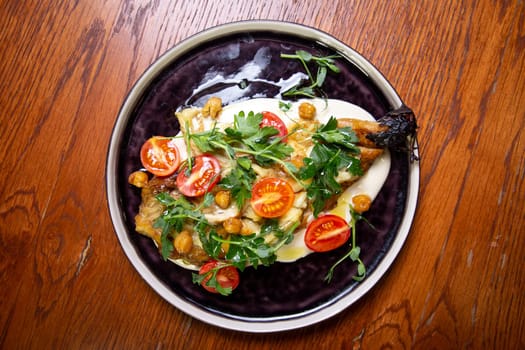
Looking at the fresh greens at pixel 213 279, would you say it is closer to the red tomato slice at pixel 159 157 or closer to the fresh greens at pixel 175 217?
the fresh greens at pixel 175 217

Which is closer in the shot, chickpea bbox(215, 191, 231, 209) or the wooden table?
chickpea bbox(215, 191, 231, 209)

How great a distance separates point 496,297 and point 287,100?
1.85m

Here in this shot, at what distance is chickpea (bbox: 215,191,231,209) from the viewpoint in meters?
2.26

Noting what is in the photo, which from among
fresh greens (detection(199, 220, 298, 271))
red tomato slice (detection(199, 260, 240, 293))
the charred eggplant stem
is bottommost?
red tomato slice (detection(199, 260, 240, 293))

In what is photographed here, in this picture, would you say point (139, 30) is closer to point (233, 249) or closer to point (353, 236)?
point (233, 249)

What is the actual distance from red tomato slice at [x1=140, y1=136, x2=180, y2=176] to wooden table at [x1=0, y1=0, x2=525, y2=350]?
341 mm

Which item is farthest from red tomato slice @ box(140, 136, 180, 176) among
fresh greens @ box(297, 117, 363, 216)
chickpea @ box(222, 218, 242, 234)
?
fresh greens @ box(297, 117, 363, 216)

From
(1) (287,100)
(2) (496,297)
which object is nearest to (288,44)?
(1) (287,100)

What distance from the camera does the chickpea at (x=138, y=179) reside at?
2391 mm

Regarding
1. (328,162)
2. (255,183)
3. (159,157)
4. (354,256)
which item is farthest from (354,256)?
(159,157)

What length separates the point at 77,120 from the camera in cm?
259

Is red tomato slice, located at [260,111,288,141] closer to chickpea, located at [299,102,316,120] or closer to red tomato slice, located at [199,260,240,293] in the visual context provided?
chickpea, located at [299,102,316,120]

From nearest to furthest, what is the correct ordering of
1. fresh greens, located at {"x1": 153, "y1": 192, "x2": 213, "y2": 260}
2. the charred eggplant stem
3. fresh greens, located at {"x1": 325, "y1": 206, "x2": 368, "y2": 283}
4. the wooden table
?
fresh greens, located at {"x1": 153, "y1": 192, "x2": 213, "y2": 260} → the charred eggplant stem → fresh greens, located at {"x1": 325, "y1": 206, "x2": 368, "y2": 283} → the wooden table

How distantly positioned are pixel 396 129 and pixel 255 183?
87cm
